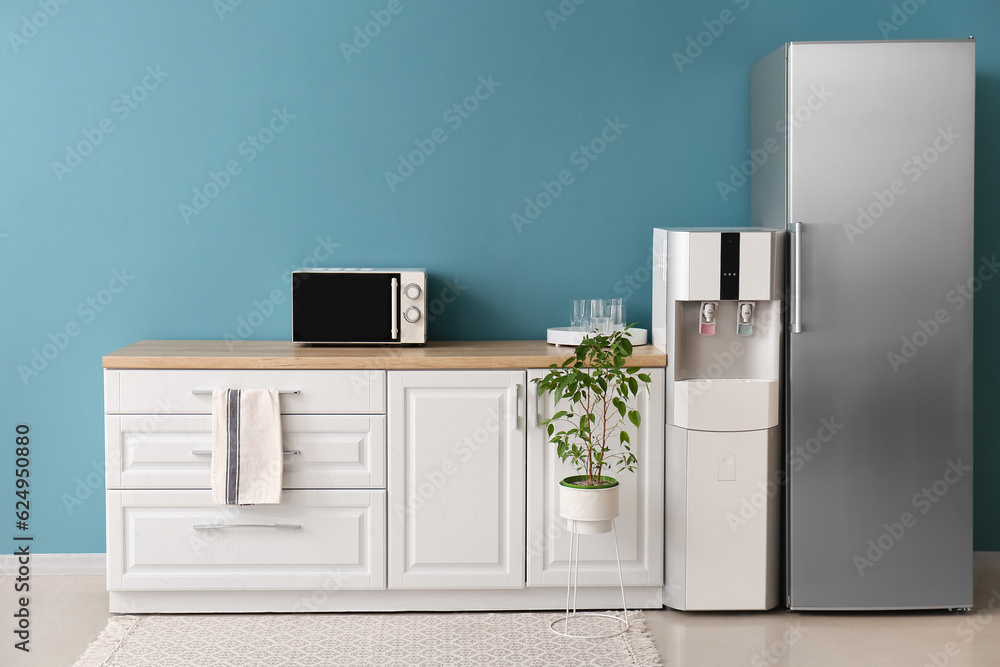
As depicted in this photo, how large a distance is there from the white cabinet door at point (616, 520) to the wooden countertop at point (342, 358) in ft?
0.23

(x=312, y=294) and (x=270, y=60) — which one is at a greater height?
(x=270, y=60)

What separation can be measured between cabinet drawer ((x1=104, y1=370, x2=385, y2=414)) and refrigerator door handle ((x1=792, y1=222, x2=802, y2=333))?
135 cm

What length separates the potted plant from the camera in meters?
2.90

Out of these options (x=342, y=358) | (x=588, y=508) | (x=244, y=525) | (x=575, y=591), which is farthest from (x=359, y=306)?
(x=575, y=591)

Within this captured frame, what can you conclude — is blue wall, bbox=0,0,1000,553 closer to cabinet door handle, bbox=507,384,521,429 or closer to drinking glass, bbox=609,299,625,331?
drinking glass, bbox=609,299,625,331

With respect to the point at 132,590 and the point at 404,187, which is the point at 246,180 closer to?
the point at 404,187

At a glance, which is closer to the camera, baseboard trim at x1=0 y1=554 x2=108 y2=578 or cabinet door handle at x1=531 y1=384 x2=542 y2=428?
cabinet door handle at x1=531 y1=384 x2=542 y2=428

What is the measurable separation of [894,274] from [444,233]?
1577 millimetres

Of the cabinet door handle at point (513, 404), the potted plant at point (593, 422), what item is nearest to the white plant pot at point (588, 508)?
the potted plant at point (593, 422)

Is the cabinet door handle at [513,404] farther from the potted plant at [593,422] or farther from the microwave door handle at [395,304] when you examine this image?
the microwave door handle at [395,304]

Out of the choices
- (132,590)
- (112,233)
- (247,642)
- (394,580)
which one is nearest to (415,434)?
(394,580)

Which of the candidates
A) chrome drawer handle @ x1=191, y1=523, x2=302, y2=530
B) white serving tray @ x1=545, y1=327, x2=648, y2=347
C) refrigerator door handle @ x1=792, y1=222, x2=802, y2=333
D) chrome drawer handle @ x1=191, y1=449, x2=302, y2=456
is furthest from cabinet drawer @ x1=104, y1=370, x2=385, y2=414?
refrigerator door handle @ x1=792, y1=222, x2=802, y2=333

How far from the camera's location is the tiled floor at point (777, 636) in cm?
277

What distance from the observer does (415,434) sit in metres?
3.04
